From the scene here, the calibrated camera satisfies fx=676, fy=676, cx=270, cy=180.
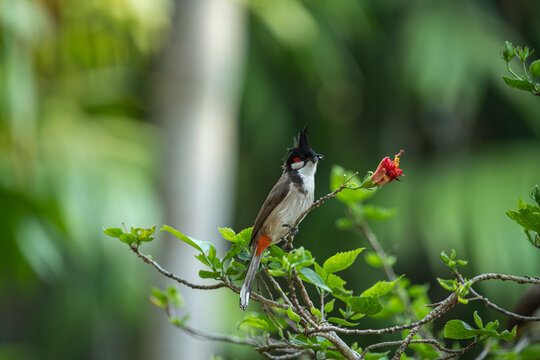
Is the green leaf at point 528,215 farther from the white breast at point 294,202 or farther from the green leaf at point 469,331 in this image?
the white breast at point 294,202

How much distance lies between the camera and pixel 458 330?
83 centimetres

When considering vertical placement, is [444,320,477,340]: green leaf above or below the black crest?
below

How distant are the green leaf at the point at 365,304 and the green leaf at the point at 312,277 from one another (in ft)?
0.12

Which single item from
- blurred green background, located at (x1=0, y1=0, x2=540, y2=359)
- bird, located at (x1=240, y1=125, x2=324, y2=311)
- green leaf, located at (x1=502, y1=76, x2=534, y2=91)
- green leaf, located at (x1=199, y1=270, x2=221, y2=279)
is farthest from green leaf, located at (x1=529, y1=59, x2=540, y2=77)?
blurred green background, located at (x1=0, y1=0, x2=540, y2=359)

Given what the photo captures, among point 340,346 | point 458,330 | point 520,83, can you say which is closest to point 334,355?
point 340,346

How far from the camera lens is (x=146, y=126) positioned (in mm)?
7457

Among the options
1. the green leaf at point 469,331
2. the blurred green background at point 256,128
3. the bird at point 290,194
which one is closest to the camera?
the green leaf at point 469,331

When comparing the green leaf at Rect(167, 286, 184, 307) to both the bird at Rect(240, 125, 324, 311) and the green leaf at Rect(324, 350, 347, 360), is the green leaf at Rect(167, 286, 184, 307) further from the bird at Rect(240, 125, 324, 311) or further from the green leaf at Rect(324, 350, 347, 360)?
the green leaf at Rect(324, 350, 347, 360)

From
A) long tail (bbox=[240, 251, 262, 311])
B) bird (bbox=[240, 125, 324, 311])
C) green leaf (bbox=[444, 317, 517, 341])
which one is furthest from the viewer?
bird (bbox=[240, 125, 324, 311])

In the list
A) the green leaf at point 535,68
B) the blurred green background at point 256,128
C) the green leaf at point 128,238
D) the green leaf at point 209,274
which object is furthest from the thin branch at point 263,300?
the blurred green background at point 256,128

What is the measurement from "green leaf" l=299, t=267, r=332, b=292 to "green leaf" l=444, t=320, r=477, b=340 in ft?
0.50

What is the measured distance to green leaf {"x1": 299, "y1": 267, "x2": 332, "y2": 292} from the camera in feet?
2.79

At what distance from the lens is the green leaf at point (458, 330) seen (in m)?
0.82

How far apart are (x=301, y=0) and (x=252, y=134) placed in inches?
61.9
